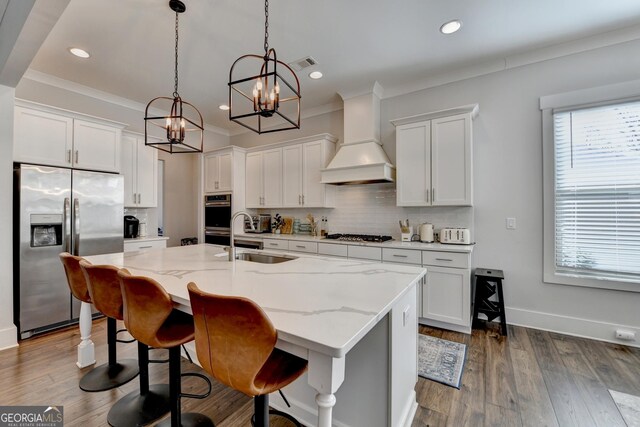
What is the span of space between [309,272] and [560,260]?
286cm

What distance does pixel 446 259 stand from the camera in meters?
→ 2.96

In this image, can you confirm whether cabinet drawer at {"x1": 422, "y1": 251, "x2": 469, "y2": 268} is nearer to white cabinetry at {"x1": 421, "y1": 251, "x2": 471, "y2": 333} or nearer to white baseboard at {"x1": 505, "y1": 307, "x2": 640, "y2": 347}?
white cabinetry at {"x1": 421, "y1": 251, "x2": 471, "y2": 333}

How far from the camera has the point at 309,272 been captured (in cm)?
176

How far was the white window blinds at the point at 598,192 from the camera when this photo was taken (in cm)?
262

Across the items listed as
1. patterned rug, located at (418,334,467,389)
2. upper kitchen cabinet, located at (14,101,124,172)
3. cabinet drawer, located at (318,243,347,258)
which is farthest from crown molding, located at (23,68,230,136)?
patterned rug, located at (418,334,467,389)

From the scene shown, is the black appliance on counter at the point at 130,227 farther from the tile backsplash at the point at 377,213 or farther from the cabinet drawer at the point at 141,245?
the tile backsplash at the point at 377,213

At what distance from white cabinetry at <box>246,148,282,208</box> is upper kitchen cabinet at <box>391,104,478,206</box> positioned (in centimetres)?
209

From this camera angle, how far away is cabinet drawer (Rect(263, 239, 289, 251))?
4175 millimetres

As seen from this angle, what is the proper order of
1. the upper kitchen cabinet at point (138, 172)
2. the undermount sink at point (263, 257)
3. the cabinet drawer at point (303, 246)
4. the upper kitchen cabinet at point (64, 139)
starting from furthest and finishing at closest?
1. the upper kitchen cabinet at point (138, 172)
2. the cabinet drawer at point (303, 246)
3. the upper kitchen cabinet at point (64, 139)
4. the undermount sink at point (263, 257)

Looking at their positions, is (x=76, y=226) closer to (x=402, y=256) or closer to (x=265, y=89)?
(x=265, y=89)

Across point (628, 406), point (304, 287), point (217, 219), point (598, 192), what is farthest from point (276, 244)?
point (598, 192)

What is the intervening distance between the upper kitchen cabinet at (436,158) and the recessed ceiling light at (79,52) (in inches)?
Result: 141

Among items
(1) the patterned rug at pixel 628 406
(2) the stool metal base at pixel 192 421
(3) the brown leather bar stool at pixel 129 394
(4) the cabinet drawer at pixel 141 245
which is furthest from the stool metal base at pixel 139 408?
(1) the patterned rug at pixel 628 406

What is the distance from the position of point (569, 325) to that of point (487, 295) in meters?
0.80
